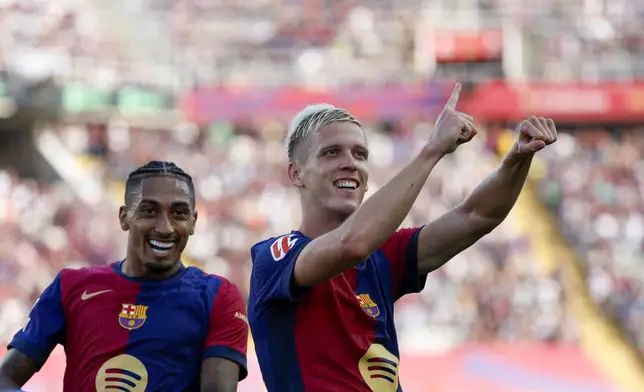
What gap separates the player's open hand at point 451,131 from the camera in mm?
3033

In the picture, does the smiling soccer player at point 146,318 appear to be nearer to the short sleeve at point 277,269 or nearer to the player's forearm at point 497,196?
the short sleeve at point 277,269

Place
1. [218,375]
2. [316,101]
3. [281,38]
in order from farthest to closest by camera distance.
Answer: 1. [281,38]
2. [316,101]
3. [218,375]

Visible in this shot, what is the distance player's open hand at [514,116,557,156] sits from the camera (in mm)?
3346

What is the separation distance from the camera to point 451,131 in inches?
120

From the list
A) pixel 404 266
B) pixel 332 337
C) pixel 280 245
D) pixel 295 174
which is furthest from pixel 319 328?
pixel 295 174

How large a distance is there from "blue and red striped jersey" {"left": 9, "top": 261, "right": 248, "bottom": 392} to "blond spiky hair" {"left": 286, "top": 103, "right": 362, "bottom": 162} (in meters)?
0.76

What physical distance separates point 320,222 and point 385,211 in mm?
450

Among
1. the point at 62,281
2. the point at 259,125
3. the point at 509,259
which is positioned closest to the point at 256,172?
the point at 259,125

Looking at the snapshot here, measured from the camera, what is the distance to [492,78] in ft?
66.6

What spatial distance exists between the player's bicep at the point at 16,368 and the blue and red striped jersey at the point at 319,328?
3.21ft

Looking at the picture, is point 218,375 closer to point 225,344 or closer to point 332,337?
point 225,344

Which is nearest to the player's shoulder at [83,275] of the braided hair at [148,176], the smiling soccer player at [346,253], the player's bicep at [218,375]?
the braided hair at [148,176]

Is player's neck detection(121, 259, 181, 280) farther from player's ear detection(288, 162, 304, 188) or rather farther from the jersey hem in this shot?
player's ear detection(288, 162, 304, 188)

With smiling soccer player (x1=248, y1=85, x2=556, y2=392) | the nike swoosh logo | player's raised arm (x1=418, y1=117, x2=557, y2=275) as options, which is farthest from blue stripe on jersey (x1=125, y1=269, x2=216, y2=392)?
player's raised arm (x1=418, y1=117, x2=557, y2=275)
